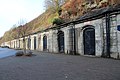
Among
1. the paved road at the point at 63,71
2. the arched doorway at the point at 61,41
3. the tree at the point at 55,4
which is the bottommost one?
the paved road at the point at 63,71

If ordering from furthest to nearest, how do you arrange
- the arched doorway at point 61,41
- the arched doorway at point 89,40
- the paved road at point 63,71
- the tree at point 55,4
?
the tree at point 55,4
the arched doorway at point 61,41
the arched doorway at point 89,40
the paved road at point 63,71

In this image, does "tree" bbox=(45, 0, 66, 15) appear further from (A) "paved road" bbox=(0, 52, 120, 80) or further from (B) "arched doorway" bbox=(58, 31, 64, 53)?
(A) "paved road" bbox=(0, 52, 120, 80)

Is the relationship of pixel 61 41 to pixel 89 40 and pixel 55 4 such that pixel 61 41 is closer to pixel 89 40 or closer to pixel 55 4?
pixel 89 40

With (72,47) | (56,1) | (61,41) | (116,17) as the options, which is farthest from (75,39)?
(56,1)

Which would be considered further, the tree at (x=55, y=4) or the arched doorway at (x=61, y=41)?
the tree at (x=55, y=4)

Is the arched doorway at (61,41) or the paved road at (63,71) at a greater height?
the arched doorway at (61,41)

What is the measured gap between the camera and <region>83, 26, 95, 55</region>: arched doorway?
24.9m

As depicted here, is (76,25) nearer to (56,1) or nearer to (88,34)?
(88,34)

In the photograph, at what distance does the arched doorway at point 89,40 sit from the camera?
2489 centimetres

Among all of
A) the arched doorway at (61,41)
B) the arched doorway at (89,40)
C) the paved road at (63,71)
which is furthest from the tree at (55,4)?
the paved road at (63,71)

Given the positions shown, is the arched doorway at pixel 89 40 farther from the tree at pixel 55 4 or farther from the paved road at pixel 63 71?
the tree at pixel 55 4

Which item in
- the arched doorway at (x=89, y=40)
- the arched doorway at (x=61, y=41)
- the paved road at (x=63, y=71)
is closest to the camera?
the paved road at (x=63, y=71)

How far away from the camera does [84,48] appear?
2636cm

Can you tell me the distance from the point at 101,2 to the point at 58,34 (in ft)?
26.2
